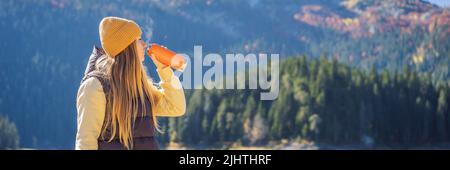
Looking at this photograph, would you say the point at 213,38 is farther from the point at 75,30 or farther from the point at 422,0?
the point at 422,0

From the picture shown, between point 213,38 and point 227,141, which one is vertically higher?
point 213,38

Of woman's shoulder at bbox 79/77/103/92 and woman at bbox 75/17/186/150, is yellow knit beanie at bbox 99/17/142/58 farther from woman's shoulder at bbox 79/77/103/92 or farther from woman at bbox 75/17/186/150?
woman's shoulder at bbox 79/77/103/92

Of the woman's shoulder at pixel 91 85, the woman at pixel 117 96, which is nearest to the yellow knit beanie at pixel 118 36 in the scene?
the woman at pixel 117 96

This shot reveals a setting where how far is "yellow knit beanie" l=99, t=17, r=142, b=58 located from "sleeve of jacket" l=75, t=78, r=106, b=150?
0.40ft

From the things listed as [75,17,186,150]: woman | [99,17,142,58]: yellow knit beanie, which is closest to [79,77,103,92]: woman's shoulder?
[75,17,186,150]: woman

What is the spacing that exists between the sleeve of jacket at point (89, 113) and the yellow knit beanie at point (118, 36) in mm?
122

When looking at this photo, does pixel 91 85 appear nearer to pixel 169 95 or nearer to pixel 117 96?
pixel 117 96

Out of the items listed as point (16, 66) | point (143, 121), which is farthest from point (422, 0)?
point (143, 121)

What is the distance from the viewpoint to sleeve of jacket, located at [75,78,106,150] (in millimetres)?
2561

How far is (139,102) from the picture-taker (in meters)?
2.67

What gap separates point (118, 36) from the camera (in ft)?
8.69

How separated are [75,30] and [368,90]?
4024 millimetres

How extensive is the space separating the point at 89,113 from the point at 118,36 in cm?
26

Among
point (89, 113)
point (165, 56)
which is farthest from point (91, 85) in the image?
point (165, 56)
